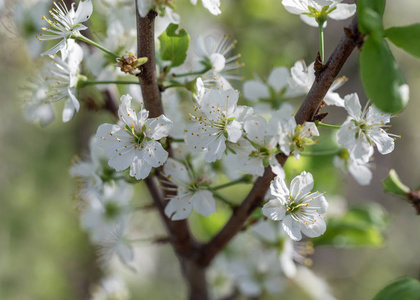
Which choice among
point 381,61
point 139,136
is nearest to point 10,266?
point 139,136

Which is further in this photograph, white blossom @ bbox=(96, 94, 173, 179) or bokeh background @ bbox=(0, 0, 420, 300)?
bokeh background @ bbox=(0, 0, 420, 300)

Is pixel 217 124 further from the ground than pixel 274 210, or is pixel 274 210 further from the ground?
pixel 217 124

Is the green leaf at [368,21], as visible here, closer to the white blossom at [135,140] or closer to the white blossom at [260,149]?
the white blossom at [260,149]

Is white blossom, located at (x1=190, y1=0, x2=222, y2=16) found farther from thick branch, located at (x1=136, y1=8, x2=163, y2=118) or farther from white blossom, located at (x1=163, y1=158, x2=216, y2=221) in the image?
white blossom, located at (x1=163, y1=158, x2=216, y2=221)

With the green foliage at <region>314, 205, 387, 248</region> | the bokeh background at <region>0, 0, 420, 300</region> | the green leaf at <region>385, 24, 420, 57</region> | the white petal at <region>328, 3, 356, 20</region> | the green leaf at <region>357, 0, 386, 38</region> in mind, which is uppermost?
the green leaf at <region>357, 0, 386, 38</region>

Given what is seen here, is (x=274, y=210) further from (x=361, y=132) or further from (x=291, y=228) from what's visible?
(x=361, y=132)

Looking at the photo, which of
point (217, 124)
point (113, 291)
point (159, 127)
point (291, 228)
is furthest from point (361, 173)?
point (113, 291)

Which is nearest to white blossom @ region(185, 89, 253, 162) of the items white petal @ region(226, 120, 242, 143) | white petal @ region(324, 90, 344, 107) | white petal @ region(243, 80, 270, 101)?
white petal @ region(226, 120, 242, 143)

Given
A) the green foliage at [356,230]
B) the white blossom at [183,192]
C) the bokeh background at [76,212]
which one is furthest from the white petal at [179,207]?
the bokeh background at [76,212]
